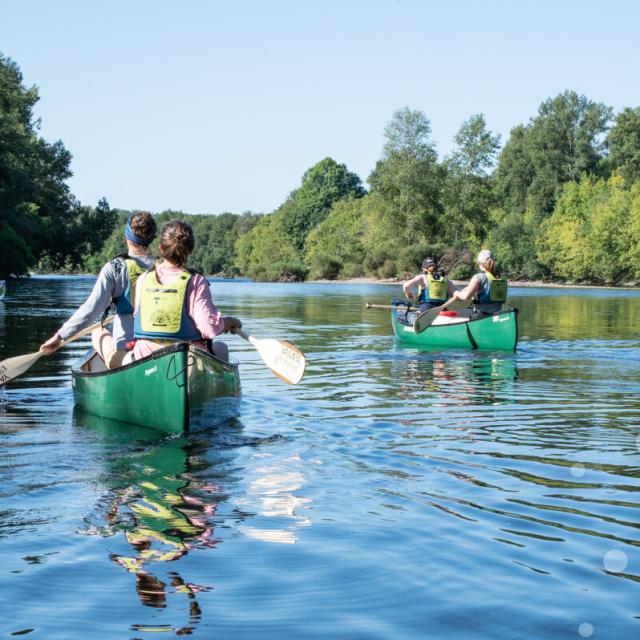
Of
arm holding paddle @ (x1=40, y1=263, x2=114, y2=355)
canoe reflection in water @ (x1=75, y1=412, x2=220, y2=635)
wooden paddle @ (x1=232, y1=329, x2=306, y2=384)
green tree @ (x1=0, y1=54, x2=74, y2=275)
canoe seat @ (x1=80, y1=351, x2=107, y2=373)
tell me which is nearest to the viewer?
canoe reflection in water @ (x1=75, y1=412, x2=220, y2=635)

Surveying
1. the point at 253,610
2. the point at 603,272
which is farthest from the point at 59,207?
the point at 253,610

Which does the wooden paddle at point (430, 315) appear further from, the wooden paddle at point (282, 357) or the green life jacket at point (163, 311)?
the green life jacket at point (163, 311)

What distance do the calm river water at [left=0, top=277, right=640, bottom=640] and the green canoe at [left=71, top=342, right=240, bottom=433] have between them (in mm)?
151

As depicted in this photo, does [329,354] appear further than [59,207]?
No

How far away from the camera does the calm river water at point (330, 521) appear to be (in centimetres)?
381

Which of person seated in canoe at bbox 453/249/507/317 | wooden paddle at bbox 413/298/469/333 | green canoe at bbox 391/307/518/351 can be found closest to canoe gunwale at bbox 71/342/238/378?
person seated in canoe at bbox 453/249/507/317

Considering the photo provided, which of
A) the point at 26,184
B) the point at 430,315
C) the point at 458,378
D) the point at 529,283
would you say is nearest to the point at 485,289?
the point at 430,315

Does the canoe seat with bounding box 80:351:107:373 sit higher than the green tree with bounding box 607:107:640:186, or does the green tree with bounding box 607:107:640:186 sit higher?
the green tree with bounding box 607:107:640:186

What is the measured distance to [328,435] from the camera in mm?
7777

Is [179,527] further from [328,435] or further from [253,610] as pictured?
[328,435]

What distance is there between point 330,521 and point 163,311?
9.15 ft

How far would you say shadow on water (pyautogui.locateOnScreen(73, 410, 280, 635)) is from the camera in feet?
13.5

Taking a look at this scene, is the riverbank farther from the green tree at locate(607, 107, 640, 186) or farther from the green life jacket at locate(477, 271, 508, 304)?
the green life jacket at locate(477, 271, 508, 304)

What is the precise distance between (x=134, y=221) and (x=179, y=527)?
3.52 metres
